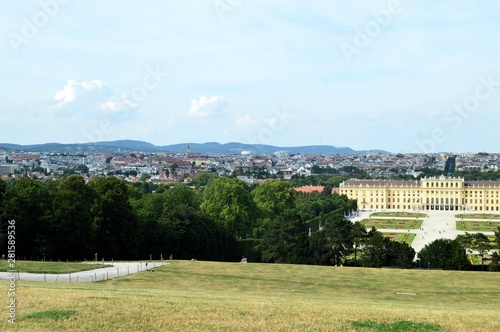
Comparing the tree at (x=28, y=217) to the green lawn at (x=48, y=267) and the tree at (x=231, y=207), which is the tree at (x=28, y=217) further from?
the tree at (x=231, y=207)

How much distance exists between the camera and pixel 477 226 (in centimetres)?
6888

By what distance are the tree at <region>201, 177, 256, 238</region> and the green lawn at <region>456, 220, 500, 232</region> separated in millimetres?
25188

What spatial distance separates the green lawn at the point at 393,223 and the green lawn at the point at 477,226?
4656mm

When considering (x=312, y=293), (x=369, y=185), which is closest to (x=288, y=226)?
(x=312, y=293)

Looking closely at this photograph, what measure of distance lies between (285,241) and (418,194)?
249ft

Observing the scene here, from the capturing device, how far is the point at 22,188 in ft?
100

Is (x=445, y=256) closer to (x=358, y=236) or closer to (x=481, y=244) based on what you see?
(x=481, y=244)

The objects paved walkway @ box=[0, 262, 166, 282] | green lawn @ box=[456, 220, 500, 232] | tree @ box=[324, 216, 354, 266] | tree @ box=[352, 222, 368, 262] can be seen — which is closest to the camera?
paved walkway @ box=[0, 262, 166, 282]

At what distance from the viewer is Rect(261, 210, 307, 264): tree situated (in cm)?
3516

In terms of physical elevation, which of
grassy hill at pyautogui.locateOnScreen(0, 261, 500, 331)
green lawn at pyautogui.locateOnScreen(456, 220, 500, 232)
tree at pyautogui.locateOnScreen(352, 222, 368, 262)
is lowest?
green lawn at pyautogui.locateOnScreen(456, 220, 500, 232)

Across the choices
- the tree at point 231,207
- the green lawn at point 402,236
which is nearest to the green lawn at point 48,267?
the tree at point 231,207

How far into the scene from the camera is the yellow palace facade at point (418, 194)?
350 ft

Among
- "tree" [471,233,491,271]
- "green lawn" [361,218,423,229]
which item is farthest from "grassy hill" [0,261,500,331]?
"green lawn" [361,218,423,229]

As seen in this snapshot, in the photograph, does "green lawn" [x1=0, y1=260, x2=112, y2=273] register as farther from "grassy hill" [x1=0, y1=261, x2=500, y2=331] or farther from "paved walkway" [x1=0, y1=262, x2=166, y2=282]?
"grassy hill" [x1=0, y1=261, x2=500, y2=331]
